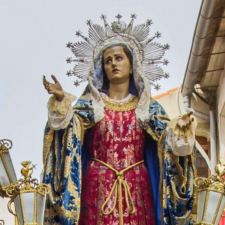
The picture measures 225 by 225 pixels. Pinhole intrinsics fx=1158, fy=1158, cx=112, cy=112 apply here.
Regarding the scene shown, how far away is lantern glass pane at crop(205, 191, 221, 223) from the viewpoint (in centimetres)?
1148

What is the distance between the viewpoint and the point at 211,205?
37.9 ft

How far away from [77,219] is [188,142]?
136cm

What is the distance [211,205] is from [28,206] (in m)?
1.82

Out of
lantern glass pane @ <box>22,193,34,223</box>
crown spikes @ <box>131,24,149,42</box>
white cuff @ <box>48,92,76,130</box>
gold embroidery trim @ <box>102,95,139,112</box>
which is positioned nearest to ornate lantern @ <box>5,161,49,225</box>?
lantern glass pane @ <box>22,193,34,223</box>

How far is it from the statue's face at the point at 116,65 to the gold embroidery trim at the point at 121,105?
0.81ft

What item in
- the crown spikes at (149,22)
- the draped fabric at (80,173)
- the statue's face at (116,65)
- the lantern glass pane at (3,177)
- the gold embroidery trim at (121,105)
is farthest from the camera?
the crown spikes at (149,22)

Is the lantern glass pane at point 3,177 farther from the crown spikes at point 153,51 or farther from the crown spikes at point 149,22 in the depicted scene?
the crown spikes at point 149,22

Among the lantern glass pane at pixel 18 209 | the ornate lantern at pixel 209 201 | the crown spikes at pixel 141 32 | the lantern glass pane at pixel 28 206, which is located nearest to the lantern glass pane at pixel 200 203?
the ornate lantern at pixel 209 201

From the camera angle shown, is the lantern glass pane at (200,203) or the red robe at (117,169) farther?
the red robe at (117,169)

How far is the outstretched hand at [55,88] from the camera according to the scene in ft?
38.1

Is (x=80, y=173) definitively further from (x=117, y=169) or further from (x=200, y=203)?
(x=200, y=203)

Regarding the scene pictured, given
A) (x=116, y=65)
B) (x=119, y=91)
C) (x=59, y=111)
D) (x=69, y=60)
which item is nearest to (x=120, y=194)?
(x=59, y=111)

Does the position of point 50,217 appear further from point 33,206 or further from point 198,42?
point 198,42

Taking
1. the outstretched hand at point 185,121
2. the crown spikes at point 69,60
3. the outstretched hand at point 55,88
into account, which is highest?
the crown spikes at point 69,60
